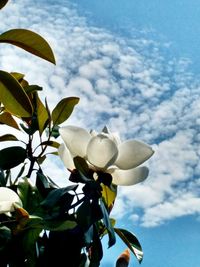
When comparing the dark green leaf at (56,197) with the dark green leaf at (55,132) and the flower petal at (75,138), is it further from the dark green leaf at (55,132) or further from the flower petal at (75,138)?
the dark green leaf at (55,132)

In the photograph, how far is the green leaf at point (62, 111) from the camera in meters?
1.54

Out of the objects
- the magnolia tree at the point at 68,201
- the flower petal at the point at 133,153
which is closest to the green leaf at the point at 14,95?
the magnolia tree at the point at 68,201

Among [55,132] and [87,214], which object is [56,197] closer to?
[87,214]

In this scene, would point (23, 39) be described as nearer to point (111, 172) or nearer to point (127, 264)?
point (111, 172)

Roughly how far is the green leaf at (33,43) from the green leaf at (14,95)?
15 centimetres

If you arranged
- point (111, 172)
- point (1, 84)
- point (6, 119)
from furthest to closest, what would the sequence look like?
point (6, 119), point (1, 84), point (111, 172)

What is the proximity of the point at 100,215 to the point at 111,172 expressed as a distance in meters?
0.13

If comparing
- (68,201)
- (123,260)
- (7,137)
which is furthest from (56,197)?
(7,137)

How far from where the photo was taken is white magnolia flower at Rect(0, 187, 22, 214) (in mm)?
1079

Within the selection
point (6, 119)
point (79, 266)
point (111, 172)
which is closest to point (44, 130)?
point (6, 119)

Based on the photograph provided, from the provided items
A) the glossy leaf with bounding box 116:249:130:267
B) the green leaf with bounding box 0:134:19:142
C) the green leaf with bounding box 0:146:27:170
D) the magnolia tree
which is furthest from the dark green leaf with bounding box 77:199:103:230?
the green leaf with bounding box 0:134:19:142

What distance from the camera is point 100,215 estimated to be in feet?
3.60

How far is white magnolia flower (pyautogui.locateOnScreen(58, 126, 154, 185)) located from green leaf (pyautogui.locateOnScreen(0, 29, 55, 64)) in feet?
1.26

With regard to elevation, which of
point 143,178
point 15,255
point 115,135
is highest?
point 115,135
